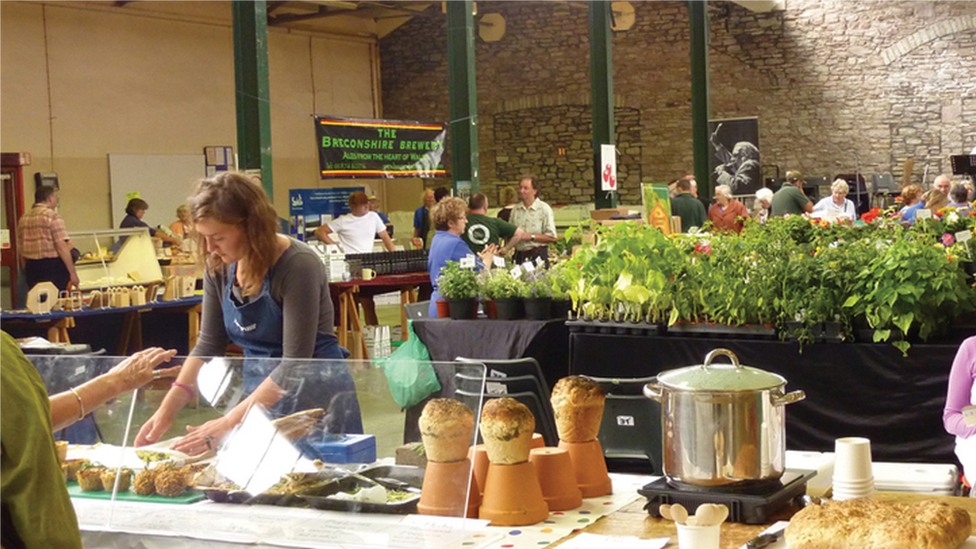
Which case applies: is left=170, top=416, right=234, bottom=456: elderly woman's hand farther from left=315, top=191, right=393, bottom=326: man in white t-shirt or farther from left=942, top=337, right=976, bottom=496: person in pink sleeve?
left=315, top=191, right=393, bottom=326: man in white t-shirt

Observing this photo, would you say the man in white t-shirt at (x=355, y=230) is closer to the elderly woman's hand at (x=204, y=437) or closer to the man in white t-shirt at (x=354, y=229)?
the man in white t-shirt at (x=354, y=229)

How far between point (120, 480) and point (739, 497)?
3.77 ft

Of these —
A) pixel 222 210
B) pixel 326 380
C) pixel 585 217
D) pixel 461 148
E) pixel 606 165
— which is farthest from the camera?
pixel 585 217

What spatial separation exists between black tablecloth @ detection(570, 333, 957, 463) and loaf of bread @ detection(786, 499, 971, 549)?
8.45ft

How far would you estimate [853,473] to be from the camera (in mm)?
1819

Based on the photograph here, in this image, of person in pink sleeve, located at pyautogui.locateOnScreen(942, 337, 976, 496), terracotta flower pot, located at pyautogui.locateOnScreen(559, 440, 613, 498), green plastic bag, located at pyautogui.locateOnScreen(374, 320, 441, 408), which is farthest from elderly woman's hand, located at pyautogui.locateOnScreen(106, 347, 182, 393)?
person in pink sleeve, located at pyautogui.locateOnScreen(942, 337, 976, 496)

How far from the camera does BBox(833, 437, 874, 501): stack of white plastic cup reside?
1.82 metres

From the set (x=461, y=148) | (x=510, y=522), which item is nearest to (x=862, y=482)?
(x=510, y=522)

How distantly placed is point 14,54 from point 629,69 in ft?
28.9

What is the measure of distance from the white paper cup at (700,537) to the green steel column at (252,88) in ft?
21.0

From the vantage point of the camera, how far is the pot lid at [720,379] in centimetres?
169

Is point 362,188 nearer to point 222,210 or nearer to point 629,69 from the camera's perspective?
point 629,69

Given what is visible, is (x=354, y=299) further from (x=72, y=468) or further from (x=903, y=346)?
(x=72, y=468)

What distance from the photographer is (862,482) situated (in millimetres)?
1816
